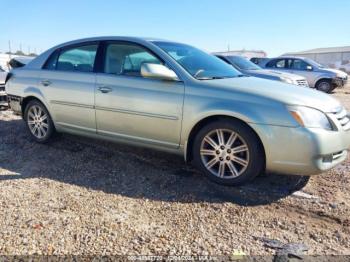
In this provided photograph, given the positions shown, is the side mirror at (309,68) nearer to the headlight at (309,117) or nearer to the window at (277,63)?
the window at (277,63)

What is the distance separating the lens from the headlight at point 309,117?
326cm

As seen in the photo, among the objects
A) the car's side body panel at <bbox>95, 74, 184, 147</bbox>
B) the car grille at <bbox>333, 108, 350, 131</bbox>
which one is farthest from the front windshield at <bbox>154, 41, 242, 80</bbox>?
the car grille at <bbox>333, 108, 350, 131</bbox>

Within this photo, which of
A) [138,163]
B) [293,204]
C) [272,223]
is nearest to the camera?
[272,223]

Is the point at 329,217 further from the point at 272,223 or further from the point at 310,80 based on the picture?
the point at 310,80

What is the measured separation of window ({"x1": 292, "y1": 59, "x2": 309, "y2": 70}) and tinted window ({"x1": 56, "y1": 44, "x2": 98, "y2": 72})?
39.6 feet

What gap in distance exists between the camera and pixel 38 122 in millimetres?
5219

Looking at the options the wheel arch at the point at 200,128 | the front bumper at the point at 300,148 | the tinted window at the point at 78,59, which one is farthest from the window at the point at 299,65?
the wheel arch at the point at 200,128

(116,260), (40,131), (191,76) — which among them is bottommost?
(116,260)

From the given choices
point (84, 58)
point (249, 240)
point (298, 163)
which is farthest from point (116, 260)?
point (84, 58)

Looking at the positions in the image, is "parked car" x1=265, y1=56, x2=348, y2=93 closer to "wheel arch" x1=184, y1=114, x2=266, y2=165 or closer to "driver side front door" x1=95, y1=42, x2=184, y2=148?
"driver side front door" x1=95, y1=42, x2=184, y2=148

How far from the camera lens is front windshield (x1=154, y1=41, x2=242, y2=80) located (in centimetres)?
402

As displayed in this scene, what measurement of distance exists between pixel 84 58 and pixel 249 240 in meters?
3.32

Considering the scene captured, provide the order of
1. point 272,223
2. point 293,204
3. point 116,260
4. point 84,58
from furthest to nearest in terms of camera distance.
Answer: point 84,58, point 293,204, point 272,223, point 116,260

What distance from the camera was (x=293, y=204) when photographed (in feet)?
11.0
